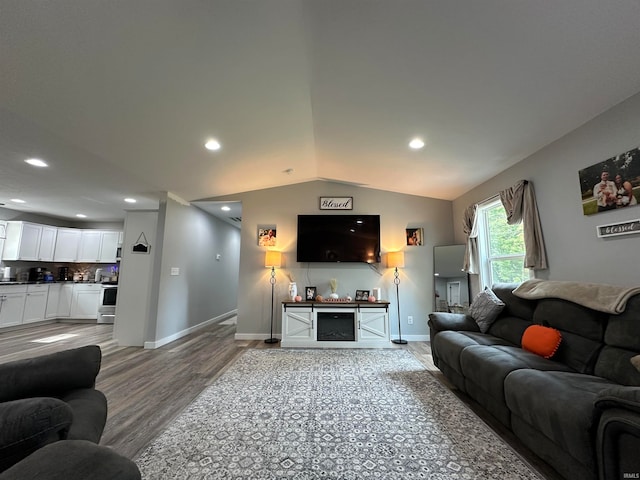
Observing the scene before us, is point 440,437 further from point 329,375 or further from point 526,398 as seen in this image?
point 329,375

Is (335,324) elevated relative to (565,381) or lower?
lower

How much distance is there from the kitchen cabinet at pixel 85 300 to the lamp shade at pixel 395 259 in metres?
6.51

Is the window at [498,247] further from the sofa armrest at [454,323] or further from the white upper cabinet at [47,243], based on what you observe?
the white upper cabinet at [47,243]

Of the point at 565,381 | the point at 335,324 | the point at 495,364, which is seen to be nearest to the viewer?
the point at 565,381

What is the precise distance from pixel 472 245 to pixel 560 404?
2.93 m

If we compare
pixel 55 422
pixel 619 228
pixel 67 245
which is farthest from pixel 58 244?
pixel 619 228

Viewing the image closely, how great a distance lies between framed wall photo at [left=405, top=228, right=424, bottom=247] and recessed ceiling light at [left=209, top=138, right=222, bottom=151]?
11.1ft

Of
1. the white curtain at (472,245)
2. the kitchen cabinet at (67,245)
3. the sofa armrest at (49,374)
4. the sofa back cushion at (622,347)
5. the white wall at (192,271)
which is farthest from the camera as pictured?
the kitchen cabinet at (67,245)

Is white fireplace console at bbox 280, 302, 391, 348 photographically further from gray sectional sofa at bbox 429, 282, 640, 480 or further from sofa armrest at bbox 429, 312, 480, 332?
gray sectional sofa at bbox 429, 282, 640, 480

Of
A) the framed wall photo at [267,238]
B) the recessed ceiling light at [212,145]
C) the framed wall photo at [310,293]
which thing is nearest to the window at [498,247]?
the framed wall photo at [310,293]

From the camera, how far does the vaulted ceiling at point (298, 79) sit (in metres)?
1.61

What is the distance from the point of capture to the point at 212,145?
3.10 metres

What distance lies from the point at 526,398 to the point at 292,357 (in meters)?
2.65

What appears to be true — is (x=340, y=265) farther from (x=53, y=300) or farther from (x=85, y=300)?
(x=53, y=300)
